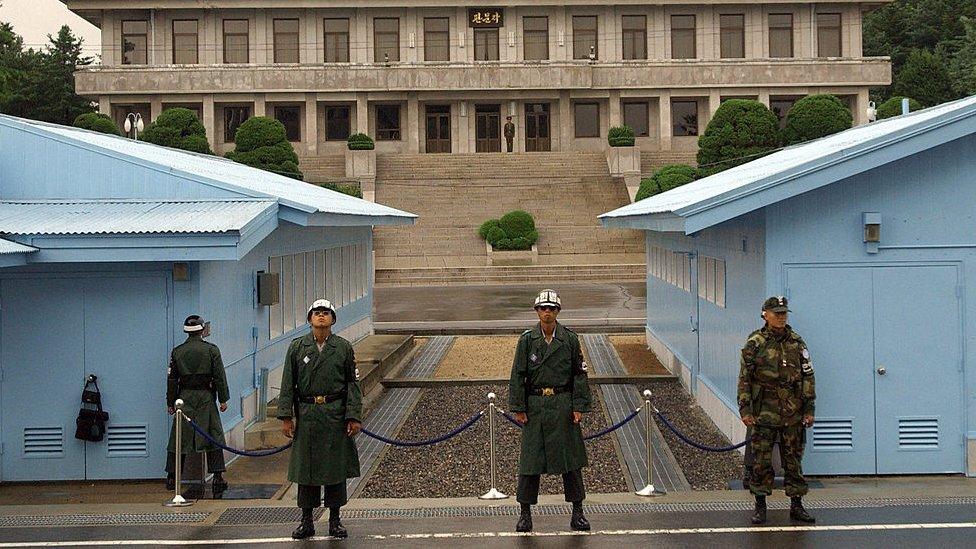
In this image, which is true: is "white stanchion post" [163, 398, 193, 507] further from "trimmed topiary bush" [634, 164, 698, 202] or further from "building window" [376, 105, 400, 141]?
"building window" [376, 105, 400, 141]

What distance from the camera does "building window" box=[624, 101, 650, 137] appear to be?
219 ft

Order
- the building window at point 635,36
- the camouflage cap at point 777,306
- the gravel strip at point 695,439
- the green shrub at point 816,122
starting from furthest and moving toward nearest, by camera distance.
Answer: the building window at point 635,36, the green shrub at point 816,122, the gravel strip at point 695,439, the camouflage cap at point 777,306

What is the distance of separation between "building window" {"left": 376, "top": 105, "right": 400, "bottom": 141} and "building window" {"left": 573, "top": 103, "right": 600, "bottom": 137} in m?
11.0

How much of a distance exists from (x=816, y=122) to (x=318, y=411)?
44.3 meters

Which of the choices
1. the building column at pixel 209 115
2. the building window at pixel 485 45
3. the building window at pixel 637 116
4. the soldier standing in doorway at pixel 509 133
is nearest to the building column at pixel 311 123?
the building column at pixel 209 115

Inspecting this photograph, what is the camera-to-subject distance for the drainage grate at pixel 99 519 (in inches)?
390

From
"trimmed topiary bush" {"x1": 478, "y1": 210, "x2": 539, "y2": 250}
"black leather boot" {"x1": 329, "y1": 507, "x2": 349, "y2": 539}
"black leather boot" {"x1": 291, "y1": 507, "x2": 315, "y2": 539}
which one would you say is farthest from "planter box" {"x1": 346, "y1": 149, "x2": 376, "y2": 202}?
"black leather boot" {"x1": 291, "y1": 507, "x2": 315, "y2": 539}

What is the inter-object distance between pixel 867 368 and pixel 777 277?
4.45ft

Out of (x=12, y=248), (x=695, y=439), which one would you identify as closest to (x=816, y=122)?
(x=695, y=439)

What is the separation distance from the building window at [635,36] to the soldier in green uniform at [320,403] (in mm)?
59874

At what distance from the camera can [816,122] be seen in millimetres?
49344

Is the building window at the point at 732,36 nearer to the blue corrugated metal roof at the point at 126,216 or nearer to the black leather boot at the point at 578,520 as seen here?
the blue corrugated metal roof at the point at 126,216

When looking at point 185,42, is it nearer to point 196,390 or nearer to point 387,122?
point 387,122

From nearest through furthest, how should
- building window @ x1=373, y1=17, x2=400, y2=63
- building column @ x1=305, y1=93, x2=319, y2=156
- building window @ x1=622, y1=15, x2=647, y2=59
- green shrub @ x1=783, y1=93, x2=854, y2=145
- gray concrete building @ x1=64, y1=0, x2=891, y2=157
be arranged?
green shrub @ x1=783, y1=93, x2=854, y2=145 < gray concrete building @ x1=64, y1=0, x2=891, y2=157 < building column @ x1=305, y1=93, x2=319, y2=156 < building window @ x1=622, y1=15, x2=647, y2=59 < building window @ x1=373, y1=17, x2=400, y2=63
